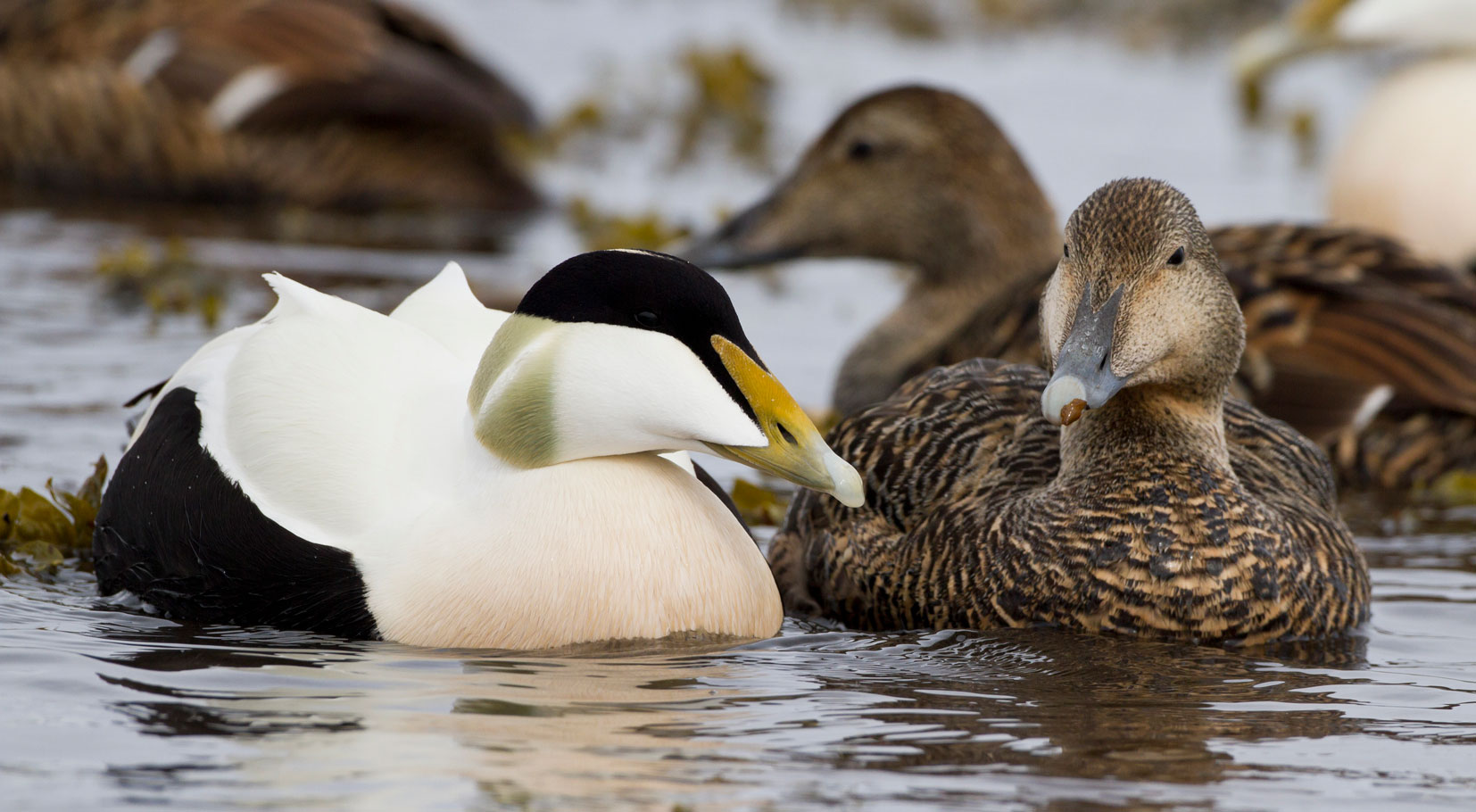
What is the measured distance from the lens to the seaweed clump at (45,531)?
5461 millimetres

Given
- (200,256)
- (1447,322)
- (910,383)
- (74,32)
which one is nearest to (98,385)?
(200,256)

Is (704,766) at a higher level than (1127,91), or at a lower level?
lower

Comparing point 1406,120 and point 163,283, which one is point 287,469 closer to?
point 163,283

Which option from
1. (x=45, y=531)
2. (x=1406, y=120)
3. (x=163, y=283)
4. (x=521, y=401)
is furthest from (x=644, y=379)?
(x=1406, y=120)

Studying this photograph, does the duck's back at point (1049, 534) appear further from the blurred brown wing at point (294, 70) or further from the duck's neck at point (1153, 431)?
the blurred brown wing at point (294, 70)

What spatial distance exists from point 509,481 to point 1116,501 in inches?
52.9

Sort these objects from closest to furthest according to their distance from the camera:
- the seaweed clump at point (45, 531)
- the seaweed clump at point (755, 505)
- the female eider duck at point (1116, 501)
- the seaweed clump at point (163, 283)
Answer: the female eider duck at point (1116, 501) → the seaweed clump at point (45, 531) → the seaweed clump at point (755, 505) → the seaweed clump at point (163, 283)

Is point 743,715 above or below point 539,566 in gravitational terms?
below

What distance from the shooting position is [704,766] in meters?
3.84

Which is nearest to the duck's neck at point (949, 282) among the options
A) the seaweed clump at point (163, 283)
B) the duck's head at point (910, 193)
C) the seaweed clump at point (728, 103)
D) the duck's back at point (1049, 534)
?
the duck's head at point (910, 193)

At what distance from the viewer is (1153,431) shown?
4.96 metres

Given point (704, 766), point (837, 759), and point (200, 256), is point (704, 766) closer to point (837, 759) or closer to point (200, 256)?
point (837, 759)

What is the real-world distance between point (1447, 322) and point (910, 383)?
6.39 feet

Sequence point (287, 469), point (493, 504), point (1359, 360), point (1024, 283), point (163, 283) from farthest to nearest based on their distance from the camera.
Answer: point (163, 283) → point (1024, 283) → point (1359, 360) → point (287, 469) → point (493, 504)
